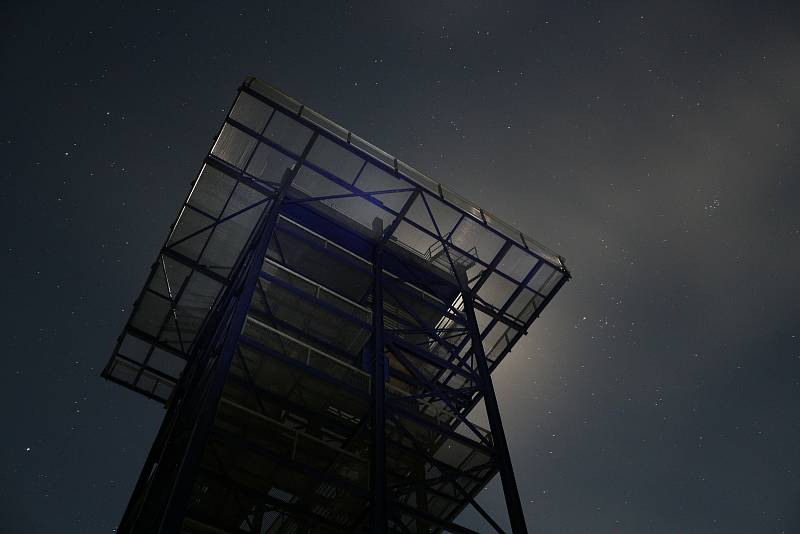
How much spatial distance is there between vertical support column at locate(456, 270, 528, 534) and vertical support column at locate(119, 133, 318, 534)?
6184 millimetres

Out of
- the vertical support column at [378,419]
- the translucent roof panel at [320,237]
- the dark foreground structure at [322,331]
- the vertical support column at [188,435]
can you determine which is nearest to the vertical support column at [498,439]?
the dark foreground structure at [322,331]

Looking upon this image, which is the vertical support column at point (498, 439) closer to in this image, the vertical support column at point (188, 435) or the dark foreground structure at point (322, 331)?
the dark foreground structure at point (322, 331)

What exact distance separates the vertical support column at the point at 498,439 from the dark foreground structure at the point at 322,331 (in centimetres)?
6

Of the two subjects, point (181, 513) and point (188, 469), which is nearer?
point (181, 513)

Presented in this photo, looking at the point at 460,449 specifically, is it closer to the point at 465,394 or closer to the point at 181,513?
the point at 465,394

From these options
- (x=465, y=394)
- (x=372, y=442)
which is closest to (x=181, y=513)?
(x=372, y=442)

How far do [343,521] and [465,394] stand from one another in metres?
5.16

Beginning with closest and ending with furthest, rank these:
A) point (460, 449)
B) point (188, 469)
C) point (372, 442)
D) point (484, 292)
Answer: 1. point (188, 469)
2. point (372, 442)
3. point (460, 449)
4. point (484, 292)

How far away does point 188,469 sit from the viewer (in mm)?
8695

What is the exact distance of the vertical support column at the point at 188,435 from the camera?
8.52m

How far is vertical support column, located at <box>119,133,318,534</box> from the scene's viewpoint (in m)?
8.52

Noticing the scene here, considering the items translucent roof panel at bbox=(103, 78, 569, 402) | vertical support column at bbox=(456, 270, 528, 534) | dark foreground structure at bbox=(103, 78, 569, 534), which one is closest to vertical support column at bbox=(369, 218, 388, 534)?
dark foreground structure at bbox=(103, 78, 569, 534)

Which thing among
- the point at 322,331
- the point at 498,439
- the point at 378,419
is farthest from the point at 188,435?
the point at 498,439

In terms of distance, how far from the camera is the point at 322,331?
1577cm
